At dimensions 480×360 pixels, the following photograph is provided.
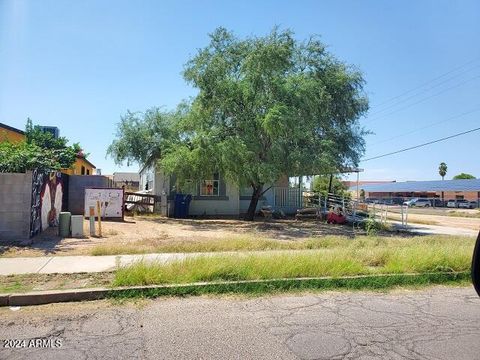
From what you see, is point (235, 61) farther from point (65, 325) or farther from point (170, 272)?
point (65, 325)

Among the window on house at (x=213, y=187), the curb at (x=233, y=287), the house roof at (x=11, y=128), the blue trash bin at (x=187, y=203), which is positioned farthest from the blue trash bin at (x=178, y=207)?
the curb at (x=233, y=287)

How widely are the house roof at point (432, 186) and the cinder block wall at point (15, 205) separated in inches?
3065

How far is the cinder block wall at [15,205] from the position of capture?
1184 centimetres

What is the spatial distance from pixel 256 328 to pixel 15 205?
29.3 ft

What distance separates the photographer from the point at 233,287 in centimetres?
754

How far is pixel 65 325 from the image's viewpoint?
559cm

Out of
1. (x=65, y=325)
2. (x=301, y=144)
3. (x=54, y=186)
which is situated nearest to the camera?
(x=65, y=325)

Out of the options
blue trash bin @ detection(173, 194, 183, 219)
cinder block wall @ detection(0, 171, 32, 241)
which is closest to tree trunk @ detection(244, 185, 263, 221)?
blue trash bin @ detection(173, 194, 183, 219)

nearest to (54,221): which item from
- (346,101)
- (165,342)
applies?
(165,342)

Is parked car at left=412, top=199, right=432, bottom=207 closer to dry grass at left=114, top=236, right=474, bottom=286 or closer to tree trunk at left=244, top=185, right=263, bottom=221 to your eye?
tree trunk at left=244, top=185, right=263, bottom=221

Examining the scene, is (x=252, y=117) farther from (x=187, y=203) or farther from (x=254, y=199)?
(x=187, y=203)

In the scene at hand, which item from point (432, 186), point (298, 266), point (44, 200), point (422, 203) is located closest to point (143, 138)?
point (44, 200)

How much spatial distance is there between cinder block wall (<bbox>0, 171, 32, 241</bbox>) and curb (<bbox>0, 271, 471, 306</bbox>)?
A: 19.7 ft

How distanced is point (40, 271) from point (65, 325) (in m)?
3.30
